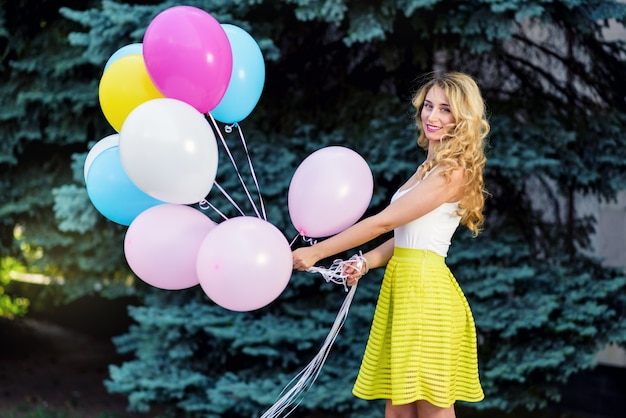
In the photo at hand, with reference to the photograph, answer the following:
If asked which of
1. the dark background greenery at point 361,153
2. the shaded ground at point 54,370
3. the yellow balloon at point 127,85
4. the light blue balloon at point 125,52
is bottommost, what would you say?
the shaded ground at point 54,370

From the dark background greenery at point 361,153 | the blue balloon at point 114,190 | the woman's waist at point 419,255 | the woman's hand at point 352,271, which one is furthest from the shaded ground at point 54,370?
the woman's waist at point 419,255

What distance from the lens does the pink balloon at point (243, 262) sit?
7.77 feet

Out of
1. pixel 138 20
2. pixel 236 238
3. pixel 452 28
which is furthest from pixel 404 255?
pixel 138 20

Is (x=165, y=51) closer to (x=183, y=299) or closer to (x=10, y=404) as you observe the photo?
(x=183, y=299)

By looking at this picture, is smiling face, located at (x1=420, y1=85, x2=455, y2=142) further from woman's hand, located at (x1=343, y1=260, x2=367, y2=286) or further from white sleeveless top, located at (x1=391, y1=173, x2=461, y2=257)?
woman's hand, located at (x1=343, y1=260, x2=367, y2=286)

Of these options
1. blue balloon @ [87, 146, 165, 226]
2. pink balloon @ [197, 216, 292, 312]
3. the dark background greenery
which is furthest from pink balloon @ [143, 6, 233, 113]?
the dark background greenery

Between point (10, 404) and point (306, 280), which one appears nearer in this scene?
point (306, 280)

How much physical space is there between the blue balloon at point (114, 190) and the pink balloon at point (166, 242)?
15 cm

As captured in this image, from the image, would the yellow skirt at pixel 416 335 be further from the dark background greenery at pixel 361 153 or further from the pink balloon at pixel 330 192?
the dark background greenery at pixel 361 153

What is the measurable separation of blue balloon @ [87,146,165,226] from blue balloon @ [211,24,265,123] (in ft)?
1.28

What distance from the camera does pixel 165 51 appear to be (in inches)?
97.3

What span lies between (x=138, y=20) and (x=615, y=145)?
8.19ft

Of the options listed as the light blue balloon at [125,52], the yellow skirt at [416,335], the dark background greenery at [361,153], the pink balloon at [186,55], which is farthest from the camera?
the dark background greenery at [361,153]

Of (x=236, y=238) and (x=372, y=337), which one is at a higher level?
(x=236, y=238)
